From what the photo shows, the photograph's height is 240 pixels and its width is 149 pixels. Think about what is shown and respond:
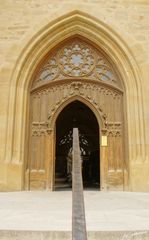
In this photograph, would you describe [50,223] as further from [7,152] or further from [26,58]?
[26,58]

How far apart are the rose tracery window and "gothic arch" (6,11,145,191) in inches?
9.3

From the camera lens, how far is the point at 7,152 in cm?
573

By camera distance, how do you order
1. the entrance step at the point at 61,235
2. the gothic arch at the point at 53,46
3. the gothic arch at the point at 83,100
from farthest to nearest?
the gothic arch at the point at 83,100
the gothic arch at the point at 53,46
the entrance step at the point at 61,235

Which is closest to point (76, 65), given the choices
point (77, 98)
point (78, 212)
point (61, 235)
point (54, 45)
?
point (54, 45)

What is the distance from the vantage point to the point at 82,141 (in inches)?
546

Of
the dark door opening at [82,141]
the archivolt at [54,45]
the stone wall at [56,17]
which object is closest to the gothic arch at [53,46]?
the archivolt at [54,45]

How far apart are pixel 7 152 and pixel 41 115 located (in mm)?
1267

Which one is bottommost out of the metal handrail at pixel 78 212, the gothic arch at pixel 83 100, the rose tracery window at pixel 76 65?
the metal handrail at pixel 78 212

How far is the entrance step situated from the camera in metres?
2.02

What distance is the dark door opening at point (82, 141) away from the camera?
11.4 m

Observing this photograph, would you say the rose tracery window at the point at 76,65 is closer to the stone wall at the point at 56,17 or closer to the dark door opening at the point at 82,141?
Answer: the stone wall at the point at 56,17

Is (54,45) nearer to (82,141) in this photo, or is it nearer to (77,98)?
(77,98)

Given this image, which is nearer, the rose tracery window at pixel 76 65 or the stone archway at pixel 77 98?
the stone archway at pixel 77 98

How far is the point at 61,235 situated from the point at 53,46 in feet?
17.7
